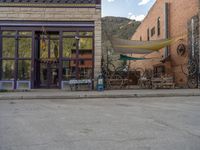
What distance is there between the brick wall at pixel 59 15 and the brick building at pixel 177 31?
6.87m

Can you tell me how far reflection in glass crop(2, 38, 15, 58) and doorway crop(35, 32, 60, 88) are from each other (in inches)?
65.8

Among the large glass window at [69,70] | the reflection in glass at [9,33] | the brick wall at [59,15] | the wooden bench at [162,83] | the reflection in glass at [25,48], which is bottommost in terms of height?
the wooden bench at [162,83]

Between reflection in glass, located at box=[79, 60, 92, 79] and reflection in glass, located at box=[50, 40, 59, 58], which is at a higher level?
reflection in glass, located at box=[50, 40, 59, 58]

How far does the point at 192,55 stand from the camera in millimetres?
20406

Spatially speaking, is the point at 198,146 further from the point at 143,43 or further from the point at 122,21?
the point at 122,21

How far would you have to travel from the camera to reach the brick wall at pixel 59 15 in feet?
63.2

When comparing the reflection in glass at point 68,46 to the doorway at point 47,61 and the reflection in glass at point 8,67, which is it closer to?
the doorway at point 47,61

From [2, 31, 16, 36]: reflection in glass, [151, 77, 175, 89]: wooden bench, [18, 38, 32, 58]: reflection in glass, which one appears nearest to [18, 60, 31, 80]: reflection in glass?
[18, 38, 32, 58]: reflection in glass

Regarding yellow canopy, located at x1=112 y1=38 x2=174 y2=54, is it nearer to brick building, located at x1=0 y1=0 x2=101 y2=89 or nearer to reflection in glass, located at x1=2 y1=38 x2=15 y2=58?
Answer: brick building, located at x1=0 y1=0 x2=101 y2=89

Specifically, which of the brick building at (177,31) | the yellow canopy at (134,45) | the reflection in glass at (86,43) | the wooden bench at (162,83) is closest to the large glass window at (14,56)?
the reflection in glass at (86,43)

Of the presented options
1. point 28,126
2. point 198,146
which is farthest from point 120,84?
point 198,146

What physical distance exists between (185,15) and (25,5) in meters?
12.0

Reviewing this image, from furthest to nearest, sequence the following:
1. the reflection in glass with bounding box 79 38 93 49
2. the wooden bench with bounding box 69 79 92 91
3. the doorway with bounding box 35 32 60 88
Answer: the doorway with bounding box 35 32 60 88
the reflection in glass with bounding box 79 38 93 49
the wooden bench with bounding box 69 79 92 91

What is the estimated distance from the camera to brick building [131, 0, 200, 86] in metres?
20.7
